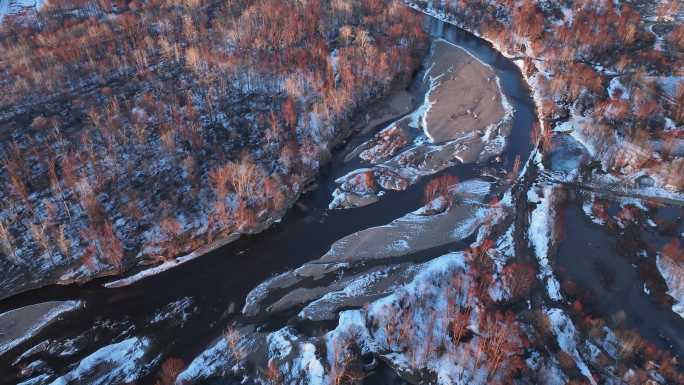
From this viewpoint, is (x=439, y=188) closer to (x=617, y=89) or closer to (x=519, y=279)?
(x=519, y=279)

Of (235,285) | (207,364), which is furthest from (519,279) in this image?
(207,364)

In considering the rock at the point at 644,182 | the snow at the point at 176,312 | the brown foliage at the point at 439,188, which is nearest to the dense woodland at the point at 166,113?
the snow at the point at 176,312

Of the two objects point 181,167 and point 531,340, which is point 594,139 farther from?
point 181,167

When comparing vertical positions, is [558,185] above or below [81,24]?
below

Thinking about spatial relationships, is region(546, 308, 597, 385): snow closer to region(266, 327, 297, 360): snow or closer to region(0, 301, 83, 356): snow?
region(266, 327, 297, 360): snow

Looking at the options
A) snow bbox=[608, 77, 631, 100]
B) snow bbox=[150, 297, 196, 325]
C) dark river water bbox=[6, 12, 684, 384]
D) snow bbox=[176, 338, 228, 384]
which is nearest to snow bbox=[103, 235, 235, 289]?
dark river water bbox=[6, 12, 684, 384]

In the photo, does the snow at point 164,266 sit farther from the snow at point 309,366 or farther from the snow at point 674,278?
the snow at point 674,278

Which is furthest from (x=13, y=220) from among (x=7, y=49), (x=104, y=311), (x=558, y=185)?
(x=558, y=185)
